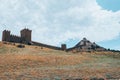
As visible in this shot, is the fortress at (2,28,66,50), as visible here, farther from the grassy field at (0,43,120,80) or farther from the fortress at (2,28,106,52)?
the grassy field at (0,43,120,80)

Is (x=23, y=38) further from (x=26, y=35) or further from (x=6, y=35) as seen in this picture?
(x=6, y=35)

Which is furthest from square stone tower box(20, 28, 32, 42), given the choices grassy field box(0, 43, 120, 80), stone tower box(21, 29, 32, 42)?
grassy field box(0, 43, 120, 80)

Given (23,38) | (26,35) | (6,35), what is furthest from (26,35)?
(6,35)

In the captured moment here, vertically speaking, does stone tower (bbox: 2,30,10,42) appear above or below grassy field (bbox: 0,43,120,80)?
above

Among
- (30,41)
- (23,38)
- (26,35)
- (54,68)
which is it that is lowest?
(54,68)

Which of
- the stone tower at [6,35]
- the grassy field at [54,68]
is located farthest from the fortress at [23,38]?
the grassy field at [54,68]

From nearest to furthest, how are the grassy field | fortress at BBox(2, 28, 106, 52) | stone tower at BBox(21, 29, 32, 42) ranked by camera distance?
1. the grassy field
2. fortress at BBox(2, 28, 106, 52)
3. stone tower at BBox(21, 29, 32, 42)

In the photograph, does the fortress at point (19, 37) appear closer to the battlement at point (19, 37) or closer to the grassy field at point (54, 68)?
the battlement at point (19, 37)

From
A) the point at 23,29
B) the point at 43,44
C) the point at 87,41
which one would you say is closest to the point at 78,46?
the point at 87,41

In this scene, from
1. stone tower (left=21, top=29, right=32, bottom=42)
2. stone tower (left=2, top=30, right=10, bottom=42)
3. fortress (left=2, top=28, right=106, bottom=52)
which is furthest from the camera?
stone tower (left=21, top=29, right=32, bottom=42)

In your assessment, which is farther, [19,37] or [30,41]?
[30,41]

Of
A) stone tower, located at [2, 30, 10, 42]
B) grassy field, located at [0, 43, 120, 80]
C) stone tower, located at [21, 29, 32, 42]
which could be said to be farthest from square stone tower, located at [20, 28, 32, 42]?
grassy field, located at [0, 43, 120, 80]

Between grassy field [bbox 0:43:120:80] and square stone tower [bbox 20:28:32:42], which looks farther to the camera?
square stone tower [bbox 20:28:32:42]

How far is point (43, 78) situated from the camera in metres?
26.7
